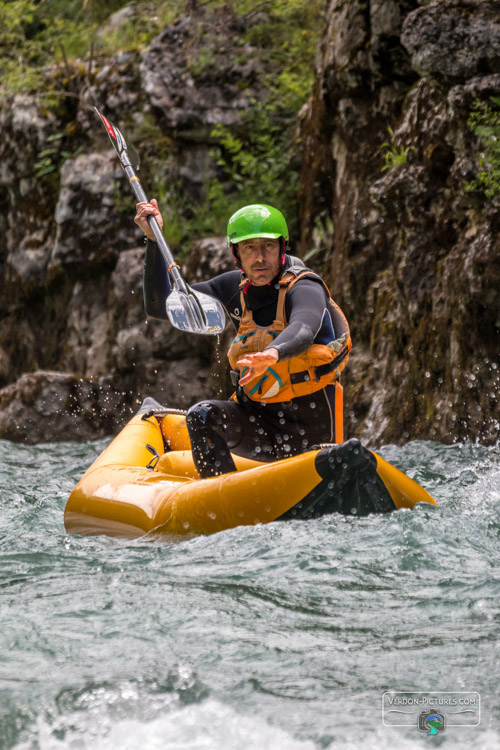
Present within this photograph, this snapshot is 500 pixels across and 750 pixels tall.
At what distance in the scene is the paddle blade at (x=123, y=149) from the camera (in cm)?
536

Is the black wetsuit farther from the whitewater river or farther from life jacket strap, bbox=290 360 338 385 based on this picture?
the whitewater river

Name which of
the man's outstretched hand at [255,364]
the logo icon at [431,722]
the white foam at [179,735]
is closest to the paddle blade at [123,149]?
the man's outstretched hand at [255,364]

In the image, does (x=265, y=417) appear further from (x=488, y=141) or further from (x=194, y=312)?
(x=488, y=141)

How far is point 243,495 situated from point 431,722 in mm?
1653

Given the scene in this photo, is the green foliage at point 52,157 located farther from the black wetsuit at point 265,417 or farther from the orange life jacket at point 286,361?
the orange life jacket at point 286,361

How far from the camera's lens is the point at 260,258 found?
4227 millimetres

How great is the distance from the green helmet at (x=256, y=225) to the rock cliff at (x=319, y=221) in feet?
5.44

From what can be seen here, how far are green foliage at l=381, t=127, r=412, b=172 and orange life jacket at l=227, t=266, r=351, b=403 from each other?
2.35 m

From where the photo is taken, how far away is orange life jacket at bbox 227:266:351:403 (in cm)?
407

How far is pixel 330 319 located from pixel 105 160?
6.17 metres

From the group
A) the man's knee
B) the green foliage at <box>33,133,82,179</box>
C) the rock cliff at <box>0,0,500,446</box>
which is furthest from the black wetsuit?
the green foliage at <box>33,133,82,179</box>

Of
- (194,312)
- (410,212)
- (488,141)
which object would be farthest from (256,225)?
(410,212)

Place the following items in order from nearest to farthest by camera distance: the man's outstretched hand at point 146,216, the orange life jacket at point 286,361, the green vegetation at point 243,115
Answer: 1. the orange life jacket at point 286,361
2. the man's outstretched hand at point 146,216
3. the green vegetation at point 243,115

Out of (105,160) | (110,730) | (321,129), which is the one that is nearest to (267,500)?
(110,730)
